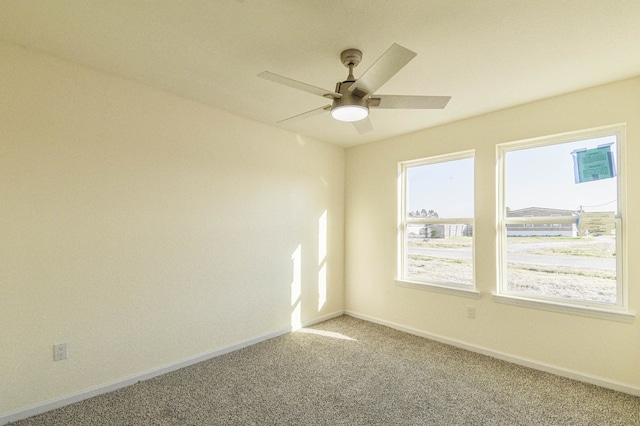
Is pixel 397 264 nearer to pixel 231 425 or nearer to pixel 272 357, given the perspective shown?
pixel 272 357

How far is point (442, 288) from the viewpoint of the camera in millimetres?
3582

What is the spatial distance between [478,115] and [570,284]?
1.87 m

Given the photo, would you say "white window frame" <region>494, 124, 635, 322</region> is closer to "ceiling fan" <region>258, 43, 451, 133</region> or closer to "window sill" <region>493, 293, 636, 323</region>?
"window sill" <region>493, 293, 636, 323</region>

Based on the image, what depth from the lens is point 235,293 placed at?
3305mm

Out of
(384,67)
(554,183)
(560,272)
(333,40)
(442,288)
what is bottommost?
(442,288)

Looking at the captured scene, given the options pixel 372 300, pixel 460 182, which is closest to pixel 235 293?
pixel 372 300

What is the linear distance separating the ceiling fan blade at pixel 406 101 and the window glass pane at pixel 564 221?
1.71m

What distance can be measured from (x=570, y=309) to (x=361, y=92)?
2.64 m

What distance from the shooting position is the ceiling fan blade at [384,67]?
5.08 feet

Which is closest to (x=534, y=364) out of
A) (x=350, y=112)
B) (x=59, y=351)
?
(x=350, y=112)

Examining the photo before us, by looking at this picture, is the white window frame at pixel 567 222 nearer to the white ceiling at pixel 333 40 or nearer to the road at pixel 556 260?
the road at pixel 556 260

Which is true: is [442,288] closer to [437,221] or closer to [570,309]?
[437,221]

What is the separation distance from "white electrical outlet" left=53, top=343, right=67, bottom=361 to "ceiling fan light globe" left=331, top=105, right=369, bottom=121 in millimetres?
2572

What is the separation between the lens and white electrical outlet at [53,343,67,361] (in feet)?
7.36
